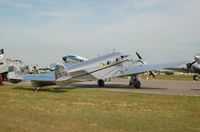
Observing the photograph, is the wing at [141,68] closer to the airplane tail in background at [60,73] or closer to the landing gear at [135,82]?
the landing gear at [135,82]

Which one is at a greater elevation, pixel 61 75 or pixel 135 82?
pixel 61 75

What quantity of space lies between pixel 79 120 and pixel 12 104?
5175 mm

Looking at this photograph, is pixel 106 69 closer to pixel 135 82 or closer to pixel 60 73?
pixel 135 82

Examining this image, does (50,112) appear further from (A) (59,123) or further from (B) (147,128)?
(B) (147,128)

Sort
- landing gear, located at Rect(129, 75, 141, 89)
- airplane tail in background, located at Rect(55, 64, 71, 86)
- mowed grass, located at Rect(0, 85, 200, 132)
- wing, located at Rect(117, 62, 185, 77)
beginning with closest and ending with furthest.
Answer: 1. mowed grass, located at Rect(0, 85, 200, 132)
2. airplane tail in background, located at Rect(55, 64, 71, 86)
3. landing gear, located at Rect(129, 75, 141, 89)
4. wing, located at Rect(117, 62, 185, 77)

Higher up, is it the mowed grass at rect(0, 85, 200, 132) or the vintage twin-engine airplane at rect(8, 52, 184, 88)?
the vintage twin-engine airplane at rect(8, 52, 184, 88)

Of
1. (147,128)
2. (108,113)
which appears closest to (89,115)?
(108,113)

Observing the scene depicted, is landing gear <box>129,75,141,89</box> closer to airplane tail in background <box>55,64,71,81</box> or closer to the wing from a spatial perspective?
the wing

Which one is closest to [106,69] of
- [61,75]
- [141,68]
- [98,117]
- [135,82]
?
[135,82]

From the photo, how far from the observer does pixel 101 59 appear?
30438 millimetres

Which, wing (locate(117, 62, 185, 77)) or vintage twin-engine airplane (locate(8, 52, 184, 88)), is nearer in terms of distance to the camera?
vintage twin-engine airplane (locate(8, 52, 184, 88))

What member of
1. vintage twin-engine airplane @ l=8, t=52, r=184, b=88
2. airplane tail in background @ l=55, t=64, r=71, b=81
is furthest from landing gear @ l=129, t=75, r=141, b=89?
airplane tail in background @ l=55, t=64, r=71, b=81

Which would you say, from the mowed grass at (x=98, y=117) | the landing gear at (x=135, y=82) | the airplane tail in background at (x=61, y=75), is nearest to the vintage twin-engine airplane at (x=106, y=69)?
the landing gear at (x=135, y=82)

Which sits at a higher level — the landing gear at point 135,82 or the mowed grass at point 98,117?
the landing gear at point 135,82
